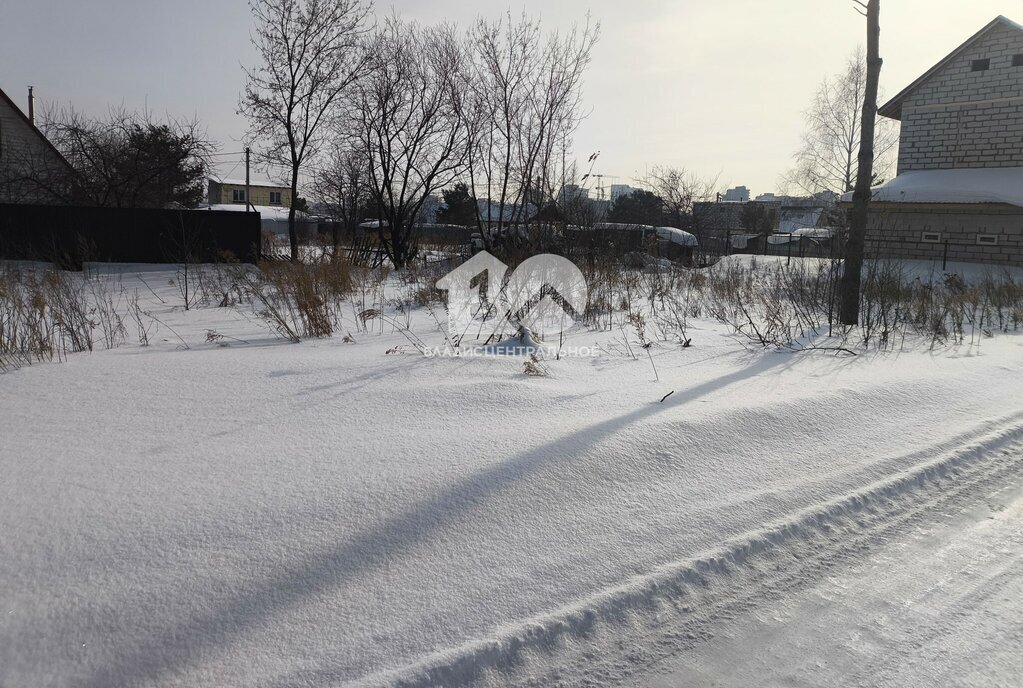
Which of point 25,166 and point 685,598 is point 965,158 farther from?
point 25,166

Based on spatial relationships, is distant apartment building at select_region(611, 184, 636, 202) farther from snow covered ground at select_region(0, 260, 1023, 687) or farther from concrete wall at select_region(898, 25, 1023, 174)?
snow covered ground at select_region(0, 260, 1023, 687)

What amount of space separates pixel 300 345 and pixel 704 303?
7091 mm

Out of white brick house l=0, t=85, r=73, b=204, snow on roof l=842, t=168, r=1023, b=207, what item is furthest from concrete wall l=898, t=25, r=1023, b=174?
white brick house l=0, t=85, r=73, b=204

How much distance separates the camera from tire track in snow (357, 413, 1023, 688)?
6.94 feet

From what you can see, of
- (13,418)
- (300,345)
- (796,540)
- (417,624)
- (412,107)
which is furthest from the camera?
(412,107)

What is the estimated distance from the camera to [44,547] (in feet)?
8.08

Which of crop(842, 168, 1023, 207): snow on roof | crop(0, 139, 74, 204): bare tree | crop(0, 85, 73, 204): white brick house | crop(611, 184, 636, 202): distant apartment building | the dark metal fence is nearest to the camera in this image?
the dark metal fence

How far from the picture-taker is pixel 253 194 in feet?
226

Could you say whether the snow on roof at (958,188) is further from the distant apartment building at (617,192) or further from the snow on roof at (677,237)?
the distant apartment building at (617,192)

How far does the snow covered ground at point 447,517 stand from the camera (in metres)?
2.15

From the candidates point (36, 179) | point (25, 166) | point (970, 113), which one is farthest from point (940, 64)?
point (25, 166)

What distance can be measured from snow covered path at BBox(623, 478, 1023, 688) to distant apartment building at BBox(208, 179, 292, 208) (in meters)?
65.1

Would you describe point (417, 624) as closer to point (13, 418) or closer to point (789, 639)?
point (789, 639)

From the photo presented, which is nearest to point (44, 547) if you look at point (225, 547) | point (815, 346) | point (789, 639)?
point (225, 547)
